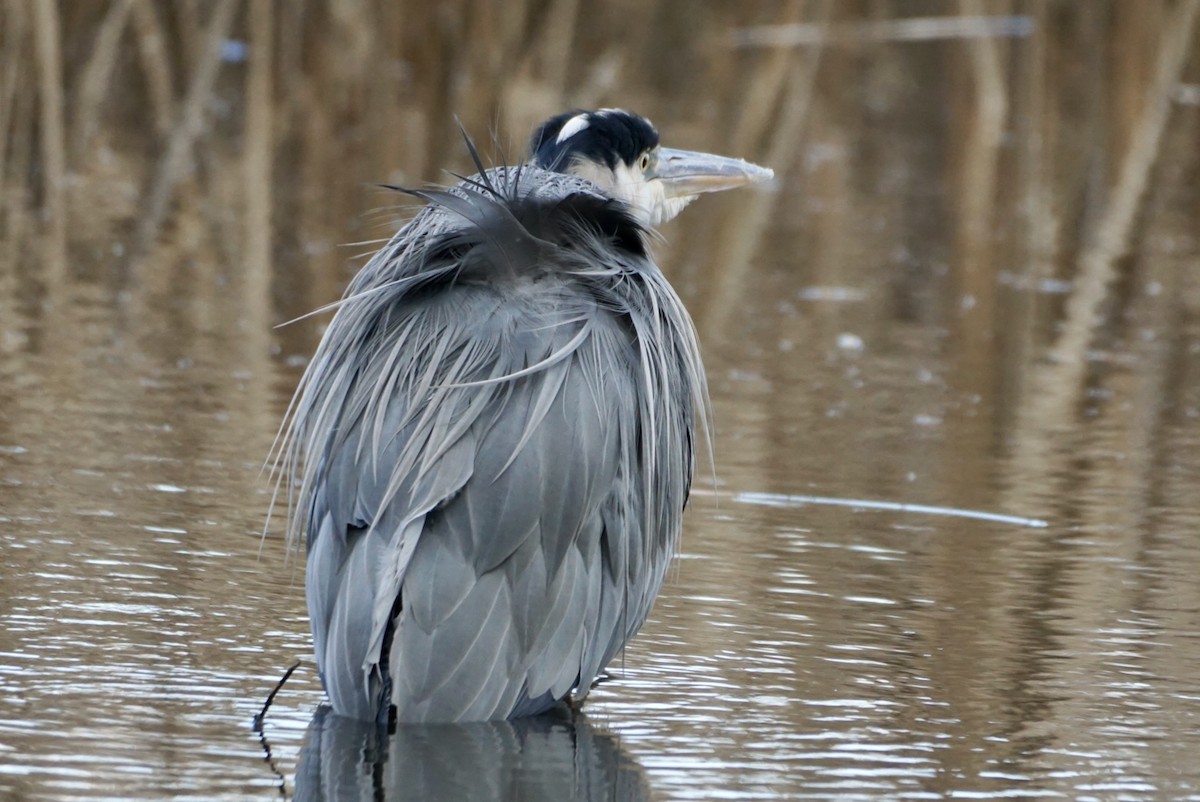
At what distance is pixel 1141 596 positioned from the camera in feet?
17.6

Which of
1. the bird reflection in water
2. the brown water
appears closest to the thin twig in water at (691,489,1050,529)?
the brown water

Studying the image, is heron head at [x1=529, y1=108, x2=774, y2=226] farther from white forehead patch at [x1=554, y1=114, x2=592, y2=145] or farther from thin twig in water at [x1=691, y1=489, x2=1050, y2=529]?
thin twig in water at [x1=691, y1=489, x2=1050, y2=529]

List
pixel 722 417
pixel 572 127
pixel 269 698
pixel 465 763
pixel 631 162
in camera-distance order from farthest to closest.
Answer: pixel 722 417 → pixel 631 162 → pixel 572 127 → pixel 269 698 → pixel 465 763

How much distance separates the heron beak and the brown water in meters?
0.59

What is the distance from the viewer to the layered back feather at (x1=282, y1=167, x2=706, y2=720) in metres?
4.02

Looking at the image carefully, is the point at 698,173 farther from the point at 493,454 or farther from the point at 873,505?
the point at 493,454

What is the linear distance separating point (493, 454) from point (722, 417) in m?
3.23

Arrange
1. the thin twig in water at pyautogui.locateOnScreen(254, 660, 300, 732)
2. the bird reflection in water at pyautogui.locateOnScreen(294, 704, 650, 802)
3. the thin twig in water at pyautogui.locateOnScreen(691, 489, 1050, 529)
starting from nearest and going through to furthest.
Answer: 1. the bird reflection in water at pyautogui.locateOnScreen(294, 704, 650, 802)
2. the thin twig in water at pyautogui.locateOnScreen(254, 660, 300, 732)
3. the thin twig in water at pyautogui.locateOnScreen(691, 489, 1050, 529)

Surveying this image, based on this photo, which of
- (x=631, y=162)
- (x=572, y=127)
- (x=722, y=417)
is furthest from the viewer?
(x=722, y=417)

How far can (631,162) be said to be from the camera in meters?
5.91

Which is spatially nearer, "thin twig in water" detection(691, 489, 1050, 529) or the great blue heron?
the great blue heron

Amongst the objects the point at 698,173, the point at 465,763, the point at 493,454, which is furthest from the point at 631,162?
the point at 465,763

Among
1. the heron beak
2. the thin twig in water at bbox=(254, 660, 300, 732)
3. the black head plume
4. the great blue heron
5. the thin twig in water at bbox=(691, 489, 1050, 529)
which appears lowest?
the thin twig in water at bbox=(691, 489, 1050, 529)

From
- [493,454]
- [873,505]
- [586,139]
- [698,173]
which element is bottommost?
[873,505]
